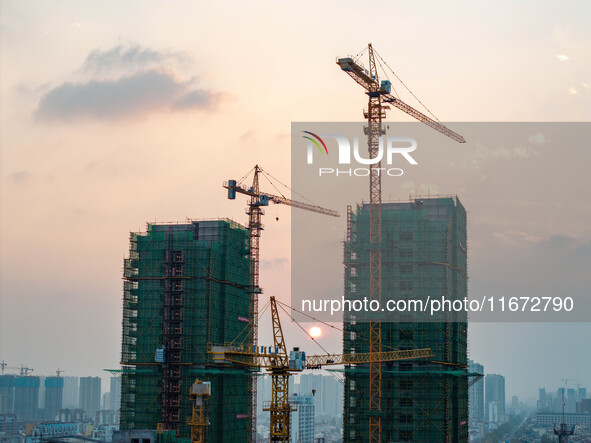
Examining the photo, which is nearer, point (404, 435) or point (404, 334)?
point (404, 435)

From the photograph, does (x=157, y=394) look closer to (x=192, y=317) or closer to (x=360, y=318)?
(x=192, y=317)

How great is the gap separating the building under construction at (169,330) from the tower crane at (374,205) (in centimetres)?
3199

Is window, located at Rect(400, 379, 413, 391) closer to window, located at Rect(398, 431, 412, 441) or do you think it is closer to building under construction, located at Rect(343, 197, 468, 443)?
building under construction, located at Rect(343, 197, 468, 443)

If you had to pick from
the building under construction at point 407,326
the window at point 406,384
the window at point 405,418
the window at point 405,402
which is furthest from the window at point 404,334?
the window at point 405,418

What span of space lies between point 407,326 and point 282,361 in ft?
88.1

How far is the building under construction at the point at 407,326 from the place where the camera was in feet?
541

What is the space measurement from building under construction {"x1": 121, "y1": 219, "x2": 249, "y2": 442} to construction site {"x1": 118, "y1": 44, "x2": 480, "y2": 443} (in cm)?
Answer: 22

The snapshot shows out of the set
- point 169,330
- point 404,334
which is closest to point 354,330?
point 404,334

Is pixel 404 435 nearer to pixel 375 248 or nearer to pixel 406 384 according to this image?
pixel 406 384

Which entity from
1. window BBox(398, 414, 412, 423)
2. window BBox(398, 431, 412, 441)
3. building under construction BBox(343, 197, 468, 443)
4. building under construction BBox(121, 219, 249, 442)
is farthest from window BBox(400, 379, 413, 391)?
building under construction BBox(121, 219, 249, 442)

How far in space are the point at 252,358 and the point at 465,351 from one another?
170ft

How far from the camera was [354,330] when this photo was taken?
169m

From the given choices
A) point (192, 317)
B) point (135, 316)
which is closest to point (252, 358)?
point (192, 317)

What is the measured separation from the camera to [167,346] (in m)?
178
